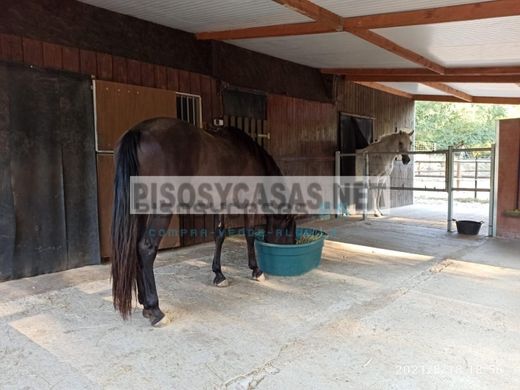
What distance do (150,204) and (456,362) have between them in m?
1.96

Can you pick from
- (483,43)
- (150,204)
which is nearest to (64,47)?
(150,204)

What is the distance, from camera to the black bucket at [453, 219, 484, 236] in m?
5.18

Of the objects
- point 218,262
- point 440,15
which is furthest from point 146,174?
point 440,15

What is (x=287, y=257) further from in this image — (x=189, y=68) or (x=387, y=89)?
(x=387, y=89)

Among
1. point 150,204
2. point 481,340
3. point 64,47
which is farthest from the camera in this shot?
point 64,47

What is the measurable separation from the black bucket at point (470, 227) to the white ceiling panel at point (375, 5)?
3116 mm

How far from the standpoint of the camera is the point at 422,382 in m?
1.78

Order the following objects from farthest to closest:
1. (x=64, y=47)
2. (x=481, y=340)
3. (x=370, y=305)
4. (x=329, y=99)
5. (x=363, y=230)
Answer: (x=329, y=99), (x=363, y=230), (x=64, y=47), (x=370, y=305), (x=481, y=340)

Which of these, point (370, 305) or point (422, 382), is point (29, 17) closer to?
point (370, 305)

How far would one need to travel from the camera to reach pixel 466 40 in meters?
4.19

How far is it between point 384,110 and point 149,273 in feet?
23.7

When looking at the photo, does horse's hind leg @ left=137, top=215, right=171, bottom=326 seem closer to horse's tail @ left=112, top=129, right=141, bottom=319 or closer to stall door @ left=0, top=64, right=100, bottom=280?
horse's tail @ left=112, top=129, right=141, bottom=319

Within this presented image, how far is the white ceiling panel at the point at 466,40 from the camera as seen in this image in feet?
12.2

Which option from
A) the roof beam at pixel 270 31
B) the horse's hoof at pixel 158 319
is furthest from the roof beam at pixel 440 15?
the horse's hoof at pixel 158 319
